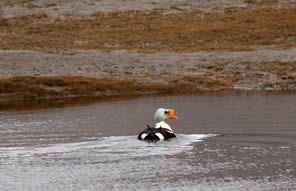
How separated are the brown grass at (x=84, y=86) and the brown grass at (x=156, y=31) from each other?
863cm

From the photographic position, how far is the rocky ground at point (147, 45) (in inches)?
1454

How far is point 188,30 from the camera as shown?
5375cm

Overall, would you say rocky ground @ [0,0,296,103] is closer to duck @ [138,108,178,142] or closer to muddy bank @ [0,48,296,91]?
muddy bank @ [0,48,296,91]

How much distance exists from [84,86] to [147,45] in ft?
45.1

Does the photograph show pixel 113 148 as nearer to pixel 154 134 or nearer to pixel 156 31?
pixel 154 134

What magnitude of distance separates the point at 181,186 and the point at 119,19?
47066 millimetres

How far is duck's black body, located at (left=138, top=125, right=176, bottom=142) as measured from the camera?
2008 centimetres

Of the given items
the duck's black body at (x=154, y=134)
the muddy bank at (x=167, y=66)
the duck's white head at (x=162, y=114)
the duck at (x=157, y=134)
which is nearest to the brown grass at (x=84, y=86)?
the muddy bank at (x=167, y=66)

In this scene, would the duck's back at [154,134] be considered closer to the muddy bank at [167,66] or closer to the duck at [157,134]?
the duck at [157,134]

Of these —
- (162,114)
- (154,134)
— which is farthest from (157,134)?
(162,114)

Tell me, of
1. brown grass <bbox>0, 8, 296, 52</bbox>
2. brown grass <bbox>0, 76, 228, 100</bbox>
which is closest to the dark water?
brown grass <bbox>0, 76, 228, 100</bbox>

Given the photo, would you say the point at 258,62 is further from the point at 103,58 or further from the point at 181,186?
the point at 181,186

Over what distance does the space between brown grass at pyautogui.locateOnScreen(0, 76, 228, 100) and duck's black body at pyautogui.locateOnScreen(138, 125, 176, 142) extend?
585 inches

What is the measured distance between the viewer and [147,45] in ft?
161
